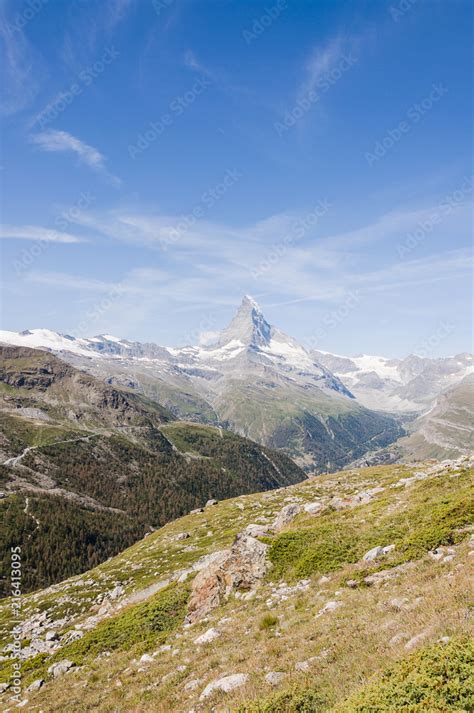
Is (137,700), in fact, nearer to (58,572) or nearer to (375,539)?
(375,539)

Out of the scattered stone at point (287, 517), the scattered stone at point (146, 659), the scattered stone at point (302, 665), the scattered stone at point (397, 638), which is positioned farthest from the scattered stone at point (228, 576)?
the scattered stone at point (287, 517)

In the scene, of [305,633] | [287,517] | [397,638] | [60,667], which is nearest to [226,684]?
[305,633]

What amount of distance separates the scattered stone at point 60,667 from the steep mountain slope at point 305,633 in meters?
0.13

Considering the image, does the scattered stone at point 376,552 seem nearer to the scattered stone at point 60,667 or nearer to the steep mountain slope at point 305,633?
the steep mountain slope at point 305,633

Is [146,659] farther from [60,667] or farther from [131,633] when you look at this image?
[60,667]

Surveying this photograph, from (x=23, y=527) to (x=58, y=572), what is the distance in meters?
33.3

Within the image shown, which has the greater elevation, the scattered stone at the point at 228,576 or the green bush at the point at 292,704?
the green bush at the point at 292,704

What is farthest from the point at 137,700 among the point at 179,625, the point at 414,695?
the point at 414,695

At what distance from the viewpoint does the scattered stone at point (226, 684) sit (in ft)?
45.6

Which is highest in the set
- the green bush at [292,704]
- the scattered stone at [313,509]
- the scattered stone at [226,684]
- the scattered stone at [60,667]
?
the green bush at [292,704]

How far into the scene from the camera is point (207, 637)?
66.9ft

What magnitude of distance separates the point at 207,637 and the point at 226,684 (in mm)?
7027

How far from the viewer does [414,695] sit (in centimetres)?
859

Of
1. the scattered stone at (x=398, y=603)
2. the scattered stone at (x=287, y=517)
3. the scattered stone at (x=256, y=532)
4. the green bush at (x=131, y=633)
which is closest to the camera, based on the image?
the scattered stone at (x=398, y=603)
